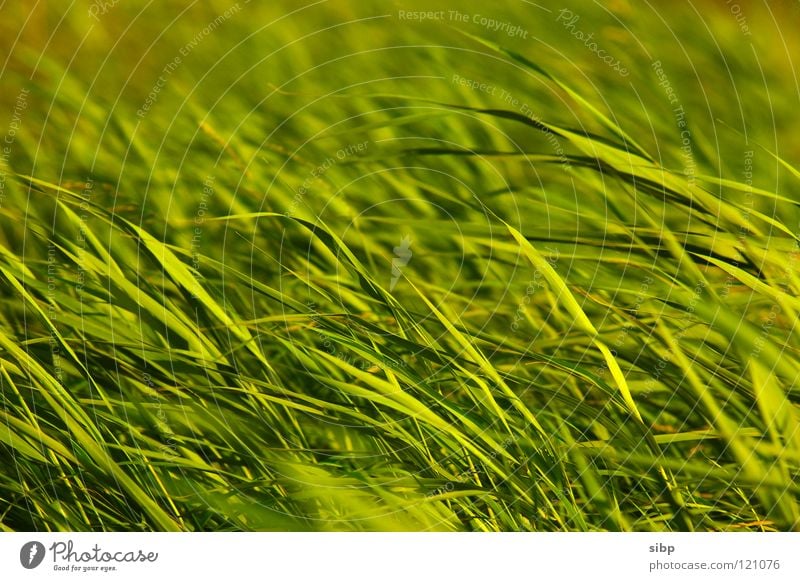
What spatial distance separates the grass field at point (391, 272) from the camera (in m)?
1.59

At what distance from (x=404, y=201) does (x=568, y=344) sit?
402 mm

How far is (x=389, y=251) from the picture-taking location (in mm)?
1637

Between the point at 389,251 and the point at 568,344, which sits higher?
the point at 389,251

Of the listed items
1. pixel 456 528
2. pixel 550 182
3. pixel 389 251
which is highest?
pixel 550 182

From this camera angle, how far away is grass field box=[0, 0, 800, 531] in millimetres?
1593
